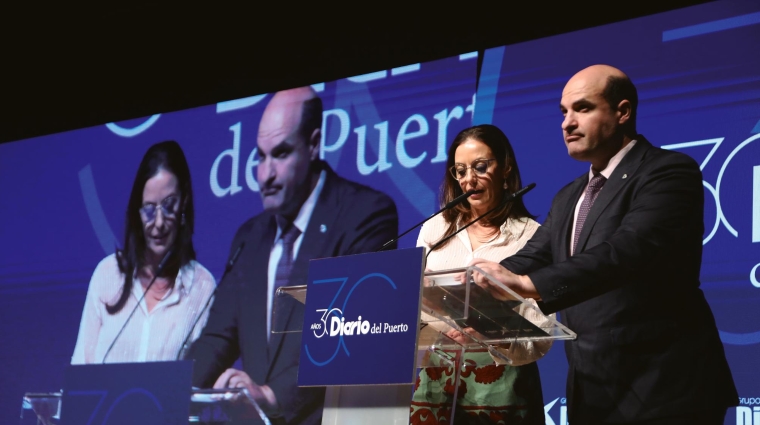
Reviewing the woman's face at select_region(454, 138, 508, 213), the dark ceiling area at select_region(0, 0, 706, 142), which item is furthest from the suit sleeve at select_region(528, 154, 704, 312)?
the dark ceiling area at select_region(0, 0, 706, 142)

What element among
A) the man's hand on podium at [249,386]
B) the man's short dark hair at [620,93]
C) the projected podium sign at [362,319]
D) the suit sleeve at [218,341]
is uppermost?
the man's short dark hair at [620,93]

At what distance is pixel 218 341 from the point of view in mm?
4754

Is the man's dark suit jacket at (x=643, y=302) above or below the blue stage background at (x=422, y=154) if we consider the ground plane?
below

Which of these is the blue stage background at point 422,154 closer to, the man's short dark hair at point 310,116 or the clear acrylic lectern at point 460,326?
the man's short dark hair at point 310,116

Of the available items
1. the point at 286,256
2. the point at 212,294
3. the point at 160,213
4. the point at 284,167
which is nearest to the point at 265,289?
the point at 286,256

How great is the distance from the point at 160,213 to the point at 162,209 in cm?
3

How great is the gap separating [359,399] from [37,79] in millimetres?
4817

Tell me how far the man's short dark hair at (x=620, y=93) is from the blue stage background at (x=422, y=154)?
1.18 meters

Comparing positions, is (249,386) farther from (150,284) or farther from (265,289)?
(150,284)

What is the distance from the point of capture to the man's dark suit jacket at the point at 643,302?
2.19m

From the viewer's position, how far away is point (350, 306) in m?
2.21

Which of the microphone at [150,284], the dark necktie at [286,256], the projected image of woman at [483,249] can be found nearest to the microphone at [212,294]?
the dark necktie at [286,256]

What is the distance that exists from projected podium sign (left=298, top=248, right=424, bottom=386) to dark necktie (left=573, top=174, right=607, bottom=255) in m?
0.64

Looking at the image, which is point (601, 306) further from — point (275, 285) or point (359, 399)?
point (275, 285)
